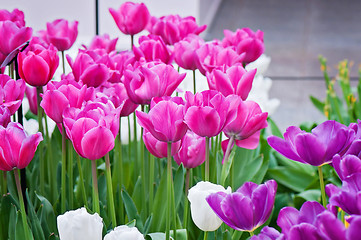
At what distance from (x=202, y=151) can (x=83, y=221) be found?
0.21 meters

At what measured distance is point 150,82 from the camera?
2.43ft

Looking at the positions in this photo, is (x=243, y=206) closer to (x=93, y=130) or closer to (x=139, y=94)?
(x=93, y=130)

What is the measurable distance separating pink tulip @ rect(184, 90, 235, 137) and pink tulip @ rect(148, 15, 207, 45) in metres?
0.45

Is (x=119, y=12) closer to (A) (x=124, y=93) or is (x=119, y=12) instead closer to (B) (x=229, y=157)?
(A) (x=124, y=93)

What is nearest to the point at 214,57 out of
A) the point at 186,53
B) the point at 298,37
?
the point at 186,53

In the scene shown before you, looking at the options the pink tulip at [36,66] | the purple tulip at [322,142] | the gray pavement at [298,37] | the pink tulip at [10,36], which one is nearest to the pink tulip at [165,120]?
the purple tulip at [322,142]

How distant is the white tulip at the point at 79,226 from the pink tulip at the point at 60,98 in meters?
0.15

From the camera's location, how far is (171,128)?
2.03 ft

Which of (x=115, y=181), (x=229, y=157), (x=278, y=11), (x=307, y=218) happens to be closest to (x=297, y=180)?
(x=115, y=181)

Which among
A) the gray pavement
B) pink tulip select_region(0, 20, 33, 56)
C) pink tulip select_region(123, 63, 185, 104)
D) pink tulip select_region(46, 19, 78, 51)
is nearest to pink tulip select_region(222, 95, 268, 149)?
pink tulip select_region(123, 63, 185, 104)

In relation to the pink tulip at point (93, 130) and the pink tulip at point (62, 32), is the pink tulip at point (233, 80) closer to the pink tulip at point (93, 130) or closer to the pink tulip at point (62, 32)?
the pink tulip at point (93, 130)

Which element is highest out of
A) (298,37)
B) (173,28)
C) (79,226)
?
(173,28)

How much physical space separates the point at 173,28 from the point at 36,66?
13.4 inches

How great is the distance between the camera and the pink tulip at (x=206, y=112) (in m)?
0.60
